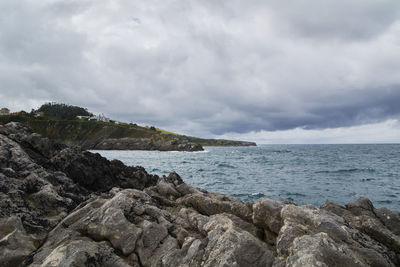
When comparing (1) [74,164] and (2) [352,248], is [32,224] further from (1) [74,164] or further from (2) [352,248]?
(1) [74,164]

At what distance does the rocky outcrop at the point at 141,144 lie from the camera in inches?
6019

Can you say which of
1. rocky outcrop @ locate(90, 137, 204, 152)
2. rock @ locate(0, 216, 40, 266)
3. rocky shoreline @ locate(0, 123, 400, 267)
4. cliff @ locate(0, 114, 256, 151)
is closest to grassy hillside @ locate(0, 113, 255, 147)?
cliff @ locate(0, 114, 256, 151)

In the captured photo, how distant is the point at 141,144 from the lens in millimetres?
160250

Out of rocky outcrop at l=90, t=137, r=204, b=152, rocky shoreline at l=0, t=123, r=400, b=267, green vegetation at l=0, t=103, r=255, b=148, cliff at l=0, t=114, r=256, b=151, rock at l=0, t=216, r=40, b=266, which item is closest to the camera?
rocky shoreline at l=0, t=123, r=400, b=267

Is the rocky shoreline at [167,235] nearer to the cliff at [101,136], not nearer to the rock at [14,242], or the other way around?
the rock at [14,242]

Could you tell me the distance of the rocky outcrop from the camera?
6019 inches

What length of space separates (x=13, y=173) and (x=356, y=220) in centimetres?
1488

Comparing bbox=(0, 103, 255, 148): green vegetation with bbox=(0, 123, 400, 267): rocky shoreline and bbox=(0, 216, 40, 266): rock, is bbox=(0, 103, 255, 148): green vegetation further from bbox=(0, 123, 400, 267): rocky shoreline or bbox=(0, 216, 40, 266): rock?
bbox=(0, 216, 40, 266): rock

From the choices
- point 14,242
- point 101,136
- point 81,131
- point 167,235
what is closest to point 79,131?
point 81,131

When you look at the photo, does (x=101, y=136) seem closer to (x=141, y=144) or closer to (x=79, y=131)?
(x=79, y=131)

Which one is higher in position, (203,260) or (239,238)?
(239,238)

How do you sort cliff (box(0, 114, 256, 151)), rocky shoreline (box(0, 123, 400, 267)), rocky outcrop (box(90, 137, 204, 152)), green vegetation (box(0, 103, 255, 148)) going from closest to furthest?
rocky shoreline (box(0, 123, 400, 267)) < rocky outcrop (box(90, 137, 204, 152)) < cliff (box(0, 114, 256, 151)) < green vegetation (box(0, 103, 255, 148))

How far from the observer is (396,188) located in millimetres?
26609

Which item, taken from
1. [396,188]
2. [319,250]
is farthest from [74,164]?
[396,188]
